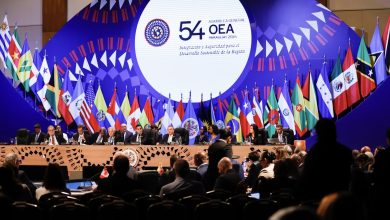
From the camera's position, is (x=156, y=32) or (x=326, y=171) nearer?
(x=326, y=171)

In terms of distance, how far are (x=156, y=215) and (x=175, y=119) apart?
12075mm

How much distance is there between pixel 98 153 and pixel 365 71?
709cm

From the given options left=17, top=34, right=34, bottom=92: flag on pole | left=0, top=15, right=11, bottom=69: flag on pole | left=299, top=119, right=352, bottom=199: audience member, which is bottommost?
left=299, top=119, right=352, bottom=199: audience member

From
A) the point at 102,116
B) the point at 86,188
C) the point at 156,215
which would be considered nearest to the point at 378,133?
the point at 102,116

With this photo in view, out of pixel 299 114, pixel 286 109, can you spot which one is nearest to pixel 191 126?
Result: pixel 286 109

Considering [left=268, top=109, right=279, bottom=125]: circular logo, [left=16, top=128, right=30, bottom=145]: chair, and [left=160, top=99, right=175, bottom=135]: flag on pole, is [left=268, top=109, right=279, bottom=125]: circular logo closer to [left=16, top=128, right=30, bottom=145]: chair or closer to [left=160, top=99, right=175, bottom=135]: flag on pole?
[left=160, top=99, right=175, bottom=135]: flag on pole

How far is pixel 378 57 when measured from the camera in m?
16.5

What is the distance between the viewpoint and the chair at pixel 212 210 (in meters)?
6.29

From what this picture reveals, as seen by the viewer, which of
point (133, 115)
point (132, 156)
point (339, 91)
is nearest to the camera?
point (132, 156)

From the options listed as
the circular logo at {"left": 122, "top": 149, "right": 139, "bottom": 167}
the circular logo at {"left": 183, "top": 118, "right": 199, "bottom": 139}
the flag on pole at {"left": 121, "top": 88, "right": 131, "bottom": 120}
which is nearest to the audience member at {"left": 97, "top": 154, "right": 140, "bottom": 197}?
the circular logo at {"left": 122, "top": 149, "right": 139, "bottom": 167}

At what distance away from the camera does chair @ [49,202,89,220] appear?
19.8 ft

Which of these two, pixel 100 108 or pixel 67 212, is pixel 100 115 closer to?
pixel 100 108

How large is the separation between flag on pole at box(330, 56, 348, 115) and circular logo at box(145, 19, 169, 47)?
509cm

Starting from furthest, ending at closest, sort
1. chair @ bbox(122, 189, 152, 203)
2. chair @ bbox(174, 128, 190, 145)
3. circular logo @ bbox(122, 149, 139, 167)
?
chair @ bbox(174, 128, 190, 145) → circular logo @ bbox(122, 149, 139, 167) → chair @ bbox(122, 189, 152, 203)
